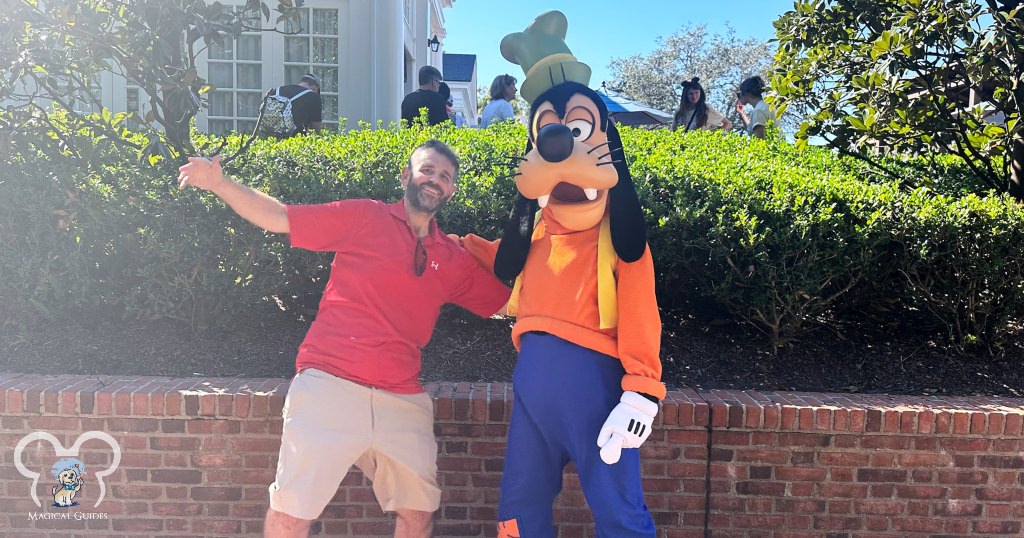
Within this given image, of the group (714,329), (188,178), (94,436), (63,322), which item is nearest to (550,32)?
(188,178)

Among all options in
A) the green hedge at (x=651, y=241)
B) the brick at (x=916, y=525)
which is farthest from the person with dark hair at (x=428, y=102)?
the brick at (x=916, y=525)

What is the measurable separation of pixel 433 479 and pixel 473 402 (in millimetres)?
487

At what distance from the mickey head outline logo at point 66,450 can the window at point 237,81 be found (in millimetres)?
6960

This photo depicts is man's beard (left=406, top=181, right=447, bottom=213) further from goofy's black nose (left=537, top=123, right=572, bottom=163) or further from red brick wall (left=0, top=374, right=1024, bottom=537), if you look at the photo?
red brick wall (left=0, top=374, right=1024, bottom=537)

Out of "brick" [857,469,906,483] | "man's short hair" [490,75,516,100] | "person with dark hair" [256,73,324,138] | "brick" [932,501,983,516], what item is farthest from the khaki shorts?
"man's short hair" [490,75,516,100]

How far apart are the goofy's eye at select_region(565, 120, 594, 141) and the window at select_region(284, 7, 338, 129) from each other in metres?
7.34

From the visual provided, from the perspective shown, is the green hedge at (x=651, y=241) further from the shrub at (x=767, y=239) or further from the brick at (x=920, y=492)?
the brick at (x=920, y=492)

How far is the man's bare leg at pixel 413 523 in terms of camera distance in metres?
2.73

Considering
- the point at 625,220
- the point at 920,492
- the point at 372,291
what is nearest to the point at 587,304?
the point at 625,220

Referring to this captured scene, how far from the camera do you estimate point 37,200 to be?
375 centimetres

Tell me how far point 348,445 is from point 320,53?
7885 millimetres

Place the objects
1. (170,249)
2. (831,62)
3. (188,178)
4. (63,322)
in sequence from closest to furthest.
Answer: (188,178) < (170,249) < (63,322) < (831,62)

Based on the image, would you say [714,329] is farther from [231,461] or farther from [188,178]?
[188,178]

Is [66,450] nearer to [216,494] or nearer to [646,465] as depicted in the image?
[216,494]
